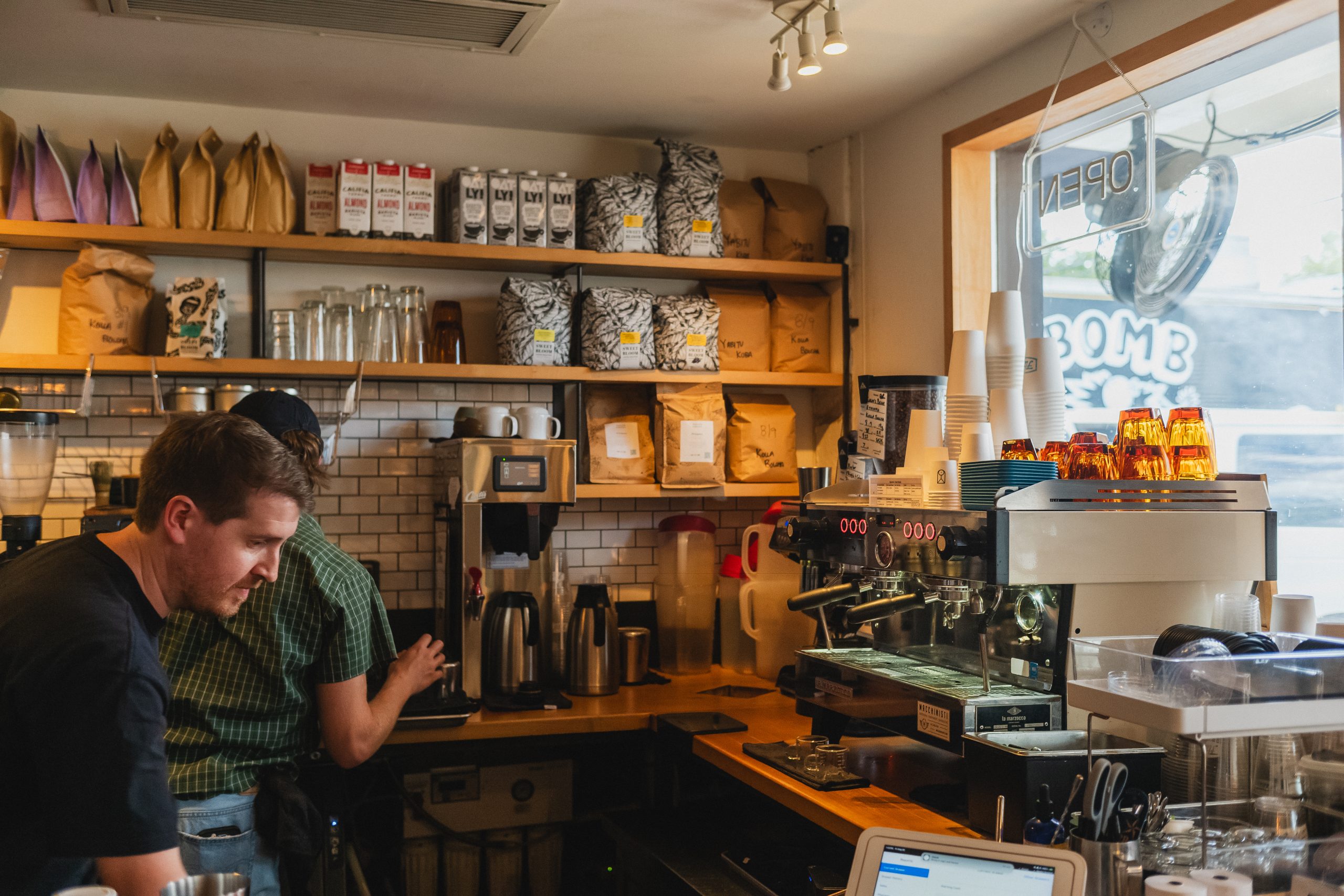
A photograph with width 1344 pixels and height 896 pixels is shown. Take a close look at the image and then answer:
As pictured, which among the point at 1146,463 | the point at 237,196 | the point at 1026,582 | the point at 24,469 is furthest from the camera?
the point at 237,196

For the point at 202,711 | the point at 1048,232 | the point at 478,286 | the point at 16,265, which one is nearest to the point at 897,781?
the point at 202,711

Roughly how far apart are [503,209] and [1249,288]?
207cm

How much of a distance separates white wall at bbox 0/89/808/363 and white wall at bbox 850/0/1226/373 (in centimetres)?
55

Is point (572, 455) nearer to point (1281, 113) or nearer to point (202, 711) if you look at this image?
point (202, 711)

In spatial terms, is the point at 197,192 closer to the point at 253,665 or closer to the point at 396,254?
the point at 396,254

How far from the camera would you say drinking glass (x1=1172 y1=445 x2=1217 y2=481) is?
215 cm

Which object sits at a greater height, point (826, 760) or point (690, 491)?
point (690, 491)

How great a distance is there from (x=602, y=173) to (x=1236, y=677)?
9.18 feet

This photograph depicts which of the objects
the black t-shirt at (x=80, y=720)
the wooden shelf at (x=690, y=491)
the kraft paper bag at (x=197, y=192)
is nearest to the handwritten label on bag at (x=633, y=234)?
the wooden shelf at (x=690, y=491)

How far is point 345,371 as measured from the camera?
10.6 feet

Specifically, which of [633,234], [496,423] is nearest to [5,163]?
[496,423]

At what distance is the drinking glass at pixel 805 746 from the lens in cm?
231

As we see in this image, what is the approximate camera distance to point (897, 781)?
220 cm

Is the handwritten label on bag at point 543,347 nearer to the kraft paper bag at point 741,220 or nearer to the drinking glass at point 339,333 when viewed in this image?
the drinking glass at point 339,333
